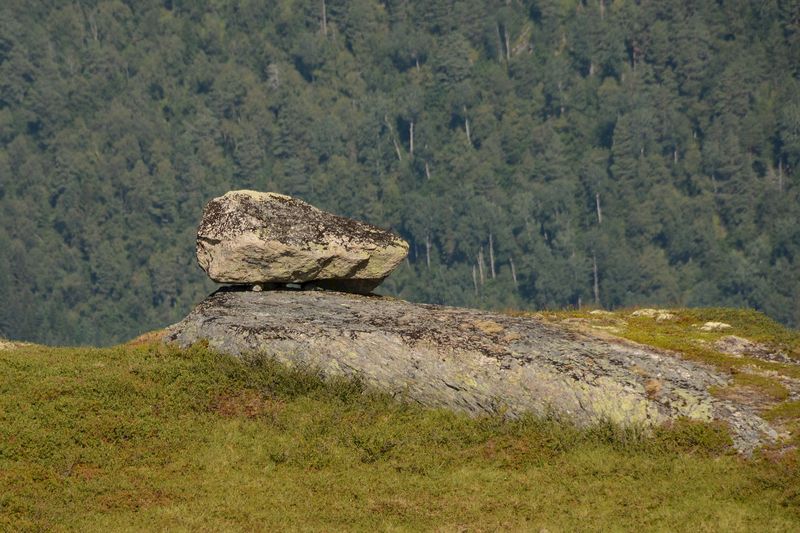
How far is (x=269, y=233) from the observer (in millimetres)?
42375

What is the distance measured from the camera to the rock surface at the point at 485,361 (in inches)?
1337

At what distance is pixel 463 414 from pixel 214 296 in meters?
10.6

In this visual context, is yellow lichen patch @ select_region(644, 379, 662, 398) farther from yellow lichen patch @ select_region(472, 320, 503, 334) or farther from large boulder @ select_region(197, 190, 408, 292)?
large boulder @ select_region(197, 190, 408, 292)

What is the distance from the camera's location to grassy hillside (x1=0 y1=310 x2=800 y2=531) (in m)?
29.6

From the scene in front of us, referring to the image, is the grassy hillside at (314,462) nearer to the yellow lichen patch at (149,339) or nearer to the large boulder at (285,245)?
the yellow lichen patch at (149,339)

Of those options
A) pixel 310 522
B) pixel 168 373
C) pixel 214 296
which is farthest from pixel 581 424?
pixel 214 296

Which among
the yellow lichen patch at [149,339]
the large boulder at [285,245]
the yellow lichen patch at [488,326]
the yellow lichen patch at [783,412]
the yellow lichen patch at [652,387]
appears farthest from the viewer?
the large boulder at [285,245]

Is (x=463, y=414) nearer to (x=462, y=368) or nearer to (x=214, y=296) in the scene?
(x=462, y=368)

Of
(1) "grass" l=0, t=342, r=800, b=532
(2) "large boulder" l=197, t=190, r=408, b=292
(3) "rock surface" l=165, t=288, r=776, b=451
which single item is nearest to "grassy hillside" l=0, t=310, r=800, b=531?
(1) "grass" l=0, t=342, r=800, b=532

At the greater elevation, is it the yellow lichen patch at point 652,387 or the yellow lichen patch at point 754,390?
the yellow lichen patch at point 652,387

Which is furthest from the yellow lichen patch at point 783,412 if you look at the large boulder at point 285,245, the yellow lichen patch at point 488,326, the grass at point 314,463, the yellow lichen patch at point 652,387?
Result: the large boulder at point 285,245

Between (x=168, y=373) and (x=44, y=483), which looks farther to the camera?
(x=168, y=373)

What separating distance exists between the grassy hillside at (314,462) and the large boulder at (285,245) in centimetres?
524

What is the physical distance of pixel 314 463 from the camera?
3253 cm
